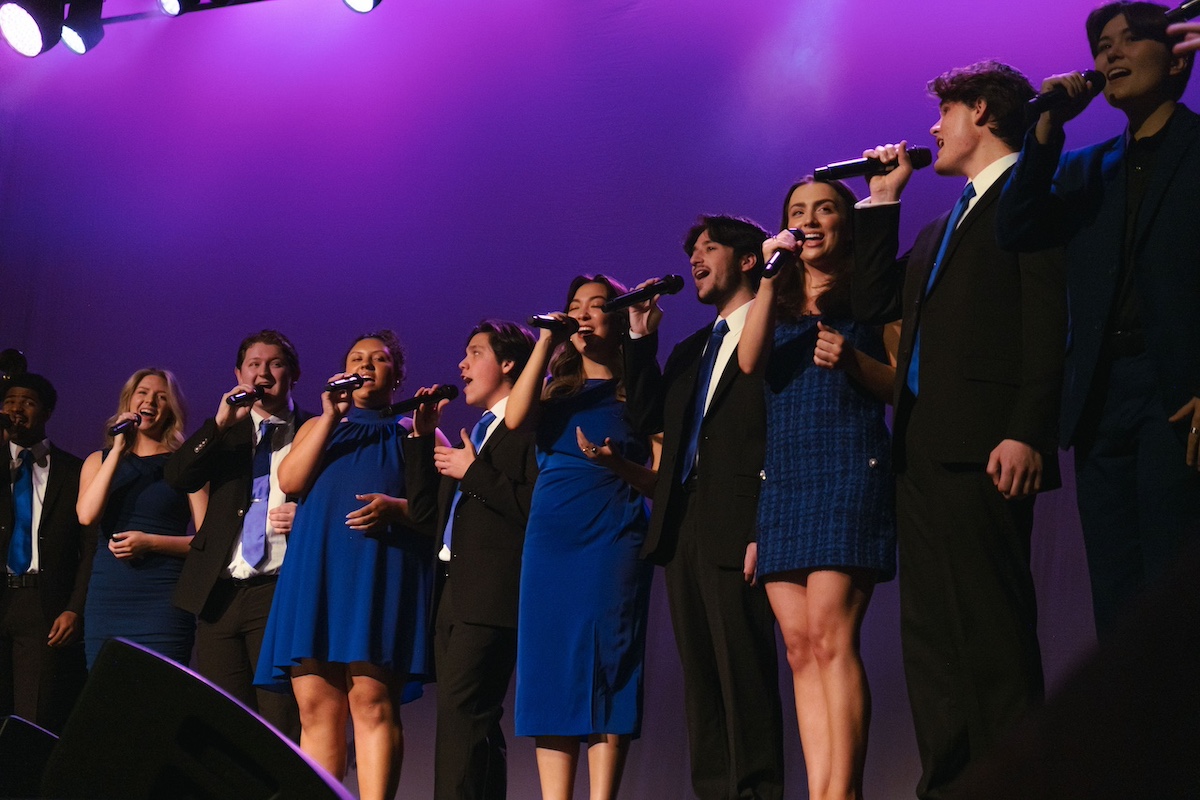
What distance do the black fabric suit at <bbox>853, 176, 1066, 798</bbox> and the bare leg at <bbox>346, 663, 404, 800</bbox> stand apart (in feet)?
4.90

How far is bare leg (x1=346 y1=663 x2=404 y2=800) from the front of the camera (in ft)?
10.4

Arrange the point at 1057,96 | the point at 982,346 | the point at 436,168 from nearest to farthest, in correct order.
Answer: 1. the point at 1057,96
2. the point at 982,346
3. the point at 436,168

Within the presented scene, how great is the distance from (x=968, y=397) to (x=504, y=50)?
2.93m

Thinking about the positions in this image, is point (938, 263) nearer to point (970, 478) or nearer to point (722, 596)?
point (970, 478)

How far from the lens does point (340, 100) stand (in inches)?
196

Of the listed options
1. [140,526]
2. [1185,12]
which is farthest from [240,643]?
[1185,12]

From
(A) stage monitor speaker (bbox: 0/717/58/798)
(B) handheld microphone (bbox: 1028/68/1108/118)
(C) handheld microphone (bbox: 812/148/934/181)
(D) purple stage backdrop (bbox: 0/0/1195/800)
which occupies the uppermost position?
(D) purple stage backdrop (bbox: 0/0/1195/800)

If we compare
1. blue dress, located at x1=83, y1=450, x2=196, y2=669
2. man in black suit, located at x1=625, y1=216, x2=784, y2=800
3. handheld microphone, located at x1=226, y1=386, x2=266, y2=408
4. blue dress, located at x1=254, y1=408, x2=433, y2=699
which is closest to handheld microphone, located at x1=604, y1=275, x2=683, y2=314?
man in black suit, located at x1=625, y1=216, x2=784, y2=800

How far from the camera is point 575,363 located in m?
3.23

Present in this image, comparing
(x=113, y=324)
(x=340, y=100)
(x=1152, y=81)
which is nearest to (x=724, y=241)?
(x=1152, y=81)

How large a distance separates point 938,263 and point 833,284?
0.37 meters

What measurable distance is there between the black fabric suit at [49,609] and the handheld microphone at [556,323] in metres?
2.02

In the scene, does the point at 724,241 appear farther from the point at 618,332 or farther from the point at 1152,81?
the point at 1152,81

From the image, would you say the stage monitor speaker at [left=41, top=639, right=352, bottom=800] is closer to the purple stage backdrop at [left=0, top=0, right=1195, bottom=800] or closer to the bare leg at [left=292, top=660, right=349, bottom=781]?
the bare leg at [left=292, top=660, right=349, bottom=781]
